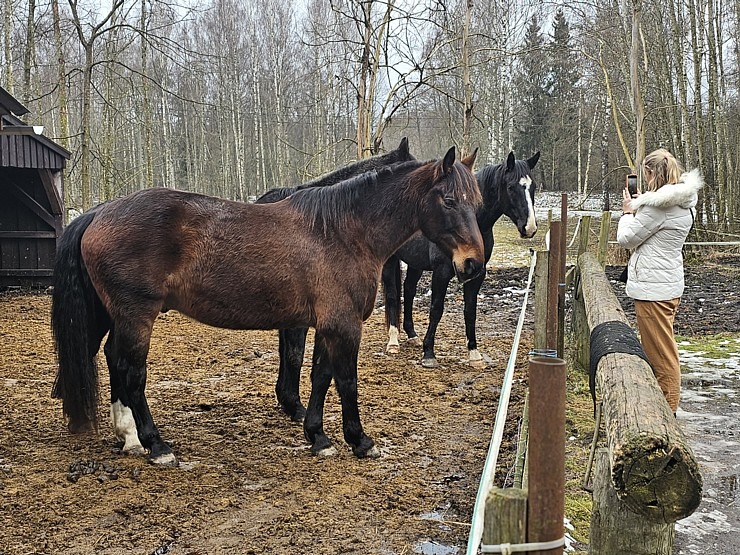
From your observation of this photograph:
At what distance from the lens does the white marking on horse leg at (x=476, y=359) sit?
6.47 meters

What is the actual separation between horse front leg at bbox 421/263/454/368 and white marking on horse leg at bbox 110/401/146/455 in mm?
3237

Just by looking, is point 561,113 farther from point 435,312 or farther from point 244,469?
point 244,469

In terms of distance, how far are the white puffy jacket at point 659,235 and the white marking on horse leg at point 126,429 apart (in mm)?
3393

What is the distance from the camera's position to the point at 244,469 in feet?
12.6

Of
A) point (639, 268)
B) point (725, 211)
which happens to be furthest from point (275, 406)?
point (725, 211)

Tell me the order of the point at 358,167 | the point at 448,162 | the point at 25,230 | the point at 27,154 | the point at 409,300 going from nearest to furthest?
the point at 448,162, the point at 358,167, the point at 409,300, the point at 27,154, the point at 25,230

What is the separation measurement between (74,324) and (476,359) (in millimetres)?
4035

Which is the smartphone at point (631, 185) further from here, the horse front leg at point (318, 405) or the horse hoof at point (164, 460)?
the horse hoof at point (164, 460)

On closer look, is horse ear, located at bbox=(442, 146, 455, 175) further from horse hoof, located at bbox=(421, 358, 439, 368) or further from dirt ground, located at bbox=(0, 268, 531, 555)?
horse hoof, located at bbox=(421, 358, 439, 368)

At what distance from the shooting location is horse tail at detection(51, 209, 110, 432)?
389 cm

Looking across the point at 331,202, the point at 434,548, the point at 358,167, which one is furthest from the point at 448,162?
the point at 434,548

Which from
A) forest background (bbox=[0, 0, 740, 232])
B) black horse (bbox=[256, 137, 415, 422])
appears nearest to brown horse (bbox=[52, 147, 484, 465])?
black horse (bbox=[256, 137, 415, 422])

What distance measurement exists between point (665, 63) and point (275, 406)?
14220 millimetres

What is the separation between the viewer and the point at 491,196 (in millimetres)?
6445
